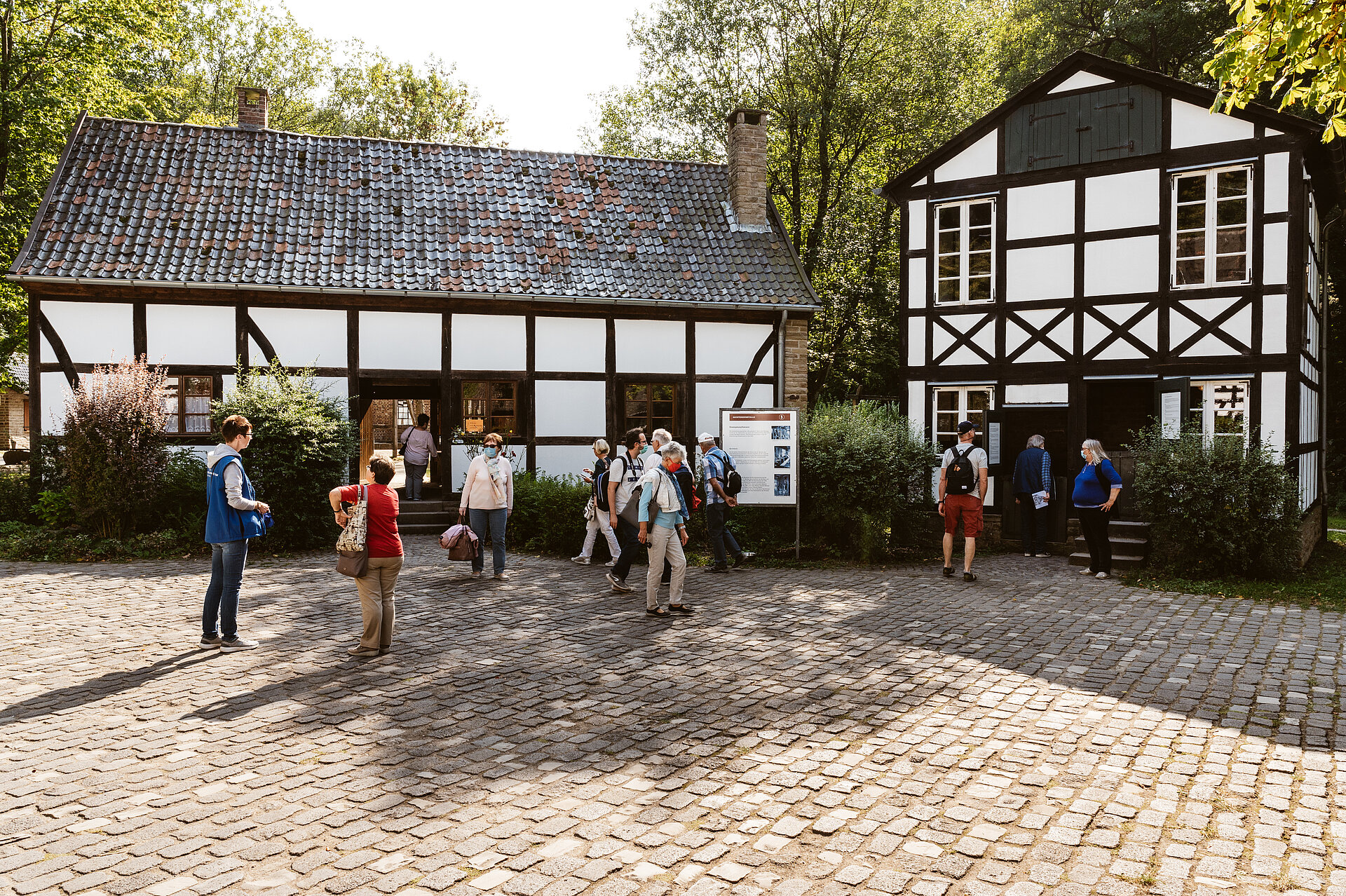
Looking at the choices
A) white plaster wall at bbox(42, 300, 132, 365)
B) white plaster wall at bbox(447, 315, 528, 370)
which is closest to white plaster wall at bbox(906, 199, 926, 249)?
white plaster wall at bbox(447, 315, 528, 370)

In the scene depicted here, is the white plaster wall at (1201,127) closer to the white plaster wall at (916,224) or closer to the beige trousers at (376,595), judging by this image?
the white plaster wall at (916,224)

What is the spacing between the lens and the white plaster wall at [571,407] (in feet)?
53.5

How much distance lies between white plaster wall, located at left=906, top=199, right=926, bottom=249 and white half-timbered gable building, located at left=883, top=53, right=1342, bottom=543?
0.08ft

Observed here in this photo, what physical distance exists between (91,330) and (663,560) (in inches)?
442

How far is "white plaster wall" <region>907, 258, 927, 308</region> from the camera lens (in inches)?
627

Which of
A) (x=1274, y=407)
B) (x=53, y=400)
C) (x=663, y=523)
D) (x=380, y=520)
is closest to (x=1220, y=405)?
(x=1274, y=407)

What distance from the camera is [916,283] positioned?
15977 mm

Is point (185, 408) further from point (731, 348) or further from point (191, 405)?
point (731, 348)

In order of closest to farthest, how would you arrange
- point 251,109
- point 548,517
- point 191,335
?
point 548,517
point 191,335
point 251,109

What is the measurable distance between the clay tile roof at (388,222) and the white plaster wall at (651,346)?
2.09ft

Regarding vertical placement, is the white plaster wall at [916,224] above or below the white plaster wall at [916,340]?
above

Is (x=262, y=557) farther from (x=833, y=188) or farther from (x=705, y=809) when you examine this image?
(x=833, y=188)

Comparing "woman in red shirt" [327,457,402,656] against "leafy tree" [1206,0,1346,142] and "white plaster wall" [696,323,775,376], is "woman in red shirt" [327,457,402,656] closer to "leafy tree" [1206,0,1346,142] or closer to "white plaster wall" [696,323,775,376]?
"leafy tree" [1206,0,1346,142]

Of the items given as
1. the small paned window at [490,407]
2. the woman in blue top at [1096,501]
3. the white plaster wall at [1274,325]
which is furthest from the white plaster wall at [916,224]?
the small paned window at [490,407]
